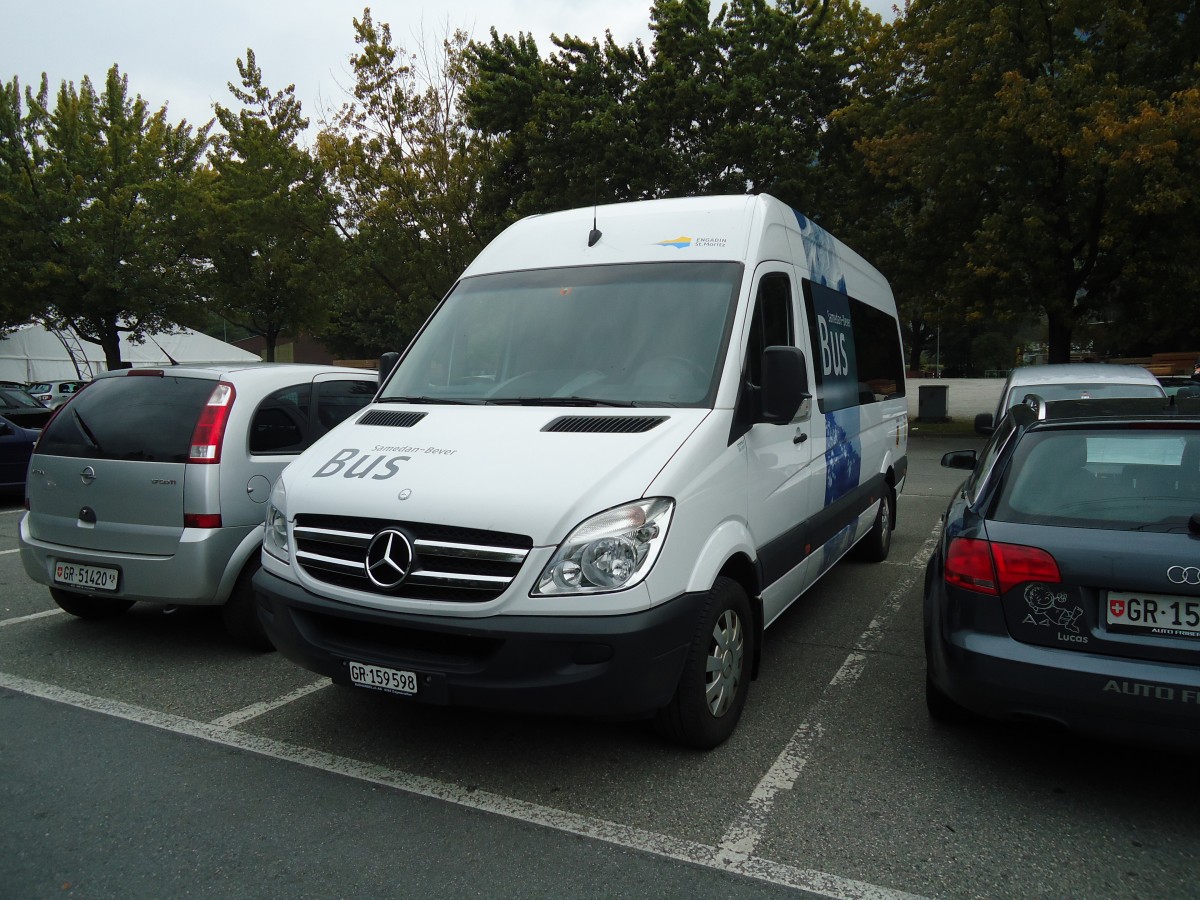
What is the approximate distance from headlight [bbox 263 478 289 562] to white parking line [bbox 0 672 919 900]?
2.76 feet

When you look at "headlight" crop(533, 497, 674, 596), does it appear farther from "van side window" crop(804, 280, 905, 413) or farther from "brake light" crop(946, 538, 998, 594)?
"van side window" crop(804, 280, 905, 413)

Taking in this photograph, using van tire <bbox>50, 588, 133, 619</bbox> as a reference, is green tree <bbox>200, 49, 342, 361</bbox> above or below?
above

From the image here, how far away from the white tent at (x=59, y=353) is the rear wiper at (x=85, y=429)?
93.5 feet

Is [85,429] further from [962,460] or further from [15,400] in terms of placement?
[15,400]

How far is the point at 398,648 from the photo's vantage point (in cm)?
342

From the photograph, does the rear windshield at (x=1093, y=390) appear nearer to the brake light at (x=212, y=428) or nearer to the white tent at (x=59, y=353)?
the brake light at (x=212, y=428)

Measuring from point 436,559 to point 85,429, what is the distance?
301 cm

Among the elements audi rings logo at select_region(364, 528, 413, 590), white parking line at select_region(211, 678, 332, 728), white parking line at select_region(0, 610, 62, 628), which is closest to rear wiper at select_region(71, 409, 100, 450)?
white parking line at select_region(0, 610, 62, 628)

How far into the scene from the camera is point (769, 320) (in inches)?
173

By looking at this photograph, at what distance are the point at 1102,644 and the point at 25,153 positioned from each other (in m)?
28.7

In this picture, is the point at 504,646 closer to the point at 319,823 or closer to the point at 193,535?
the point at 319,823

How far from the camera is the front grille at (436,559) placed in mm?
3195

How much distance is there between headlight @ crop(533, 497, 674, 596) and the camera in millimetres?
3156

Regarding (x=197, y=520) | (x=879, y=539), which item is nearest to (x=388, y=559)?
(x=197, y=520)
